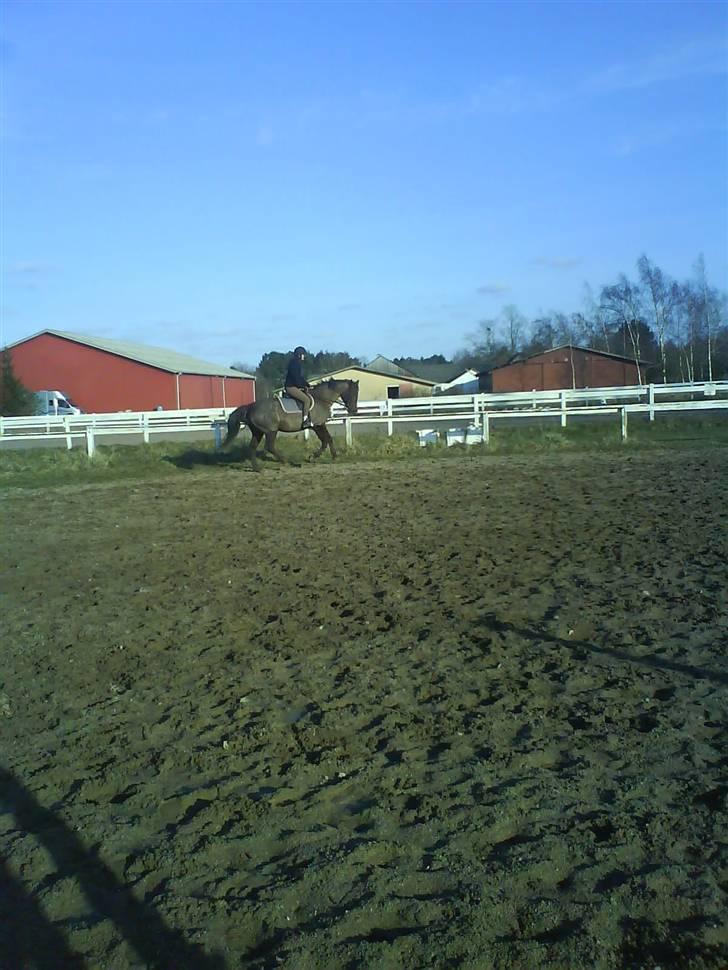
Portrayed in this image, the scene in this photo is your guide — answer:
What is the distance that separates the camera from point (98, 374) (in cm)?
5397

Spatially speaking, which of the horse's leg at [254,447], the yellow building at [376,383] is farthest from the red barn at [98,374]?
the horse's leg at [254,447]

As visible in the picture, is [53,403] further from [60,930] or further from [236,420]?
[60,930]

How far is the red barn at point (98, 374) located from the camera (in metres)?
52.8

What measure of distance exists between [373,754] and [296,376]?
49.8ft

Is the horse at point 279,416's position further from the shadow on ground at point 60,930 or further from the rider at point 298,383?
the shadow on ground at point 60,930

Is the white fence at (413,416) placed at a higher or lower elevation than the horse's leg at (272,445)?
higher

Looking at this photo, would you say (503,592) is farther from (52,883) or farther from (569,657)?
(52,883)

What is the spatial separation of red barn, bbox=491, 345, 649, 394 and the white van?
27492 millimetres

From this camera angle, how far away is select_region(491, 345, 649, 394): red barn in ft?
194

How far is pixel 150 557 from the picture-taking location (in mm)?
10180

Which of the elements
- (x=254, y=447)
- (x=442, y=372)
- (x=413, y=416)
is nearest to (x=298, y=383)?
(x=254, y=447)

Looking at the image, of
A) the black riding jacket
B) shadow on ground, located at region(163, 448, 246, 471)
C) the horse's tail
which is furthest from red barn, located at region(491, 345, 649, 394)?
the black riding jacket

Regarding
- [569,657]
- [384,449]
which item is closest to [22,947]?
[569,657]

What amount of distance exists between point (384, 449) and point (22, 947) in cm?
1874
